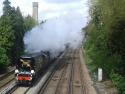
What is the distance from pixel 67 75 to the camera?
48.2 metres

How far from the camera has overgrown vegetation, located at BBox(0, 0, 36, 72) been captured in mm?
49000

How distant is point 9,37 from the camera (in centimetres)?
5384

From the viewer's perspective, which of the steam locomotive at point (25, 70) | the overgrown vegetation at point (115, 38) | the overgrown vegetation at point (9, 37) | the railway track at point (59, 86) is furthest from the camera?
the overgrown vegetation at point (9, 37)

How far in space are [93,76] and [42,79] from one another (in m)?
5.73

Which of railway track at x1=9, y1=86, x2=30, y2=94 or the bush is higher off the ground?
the bush

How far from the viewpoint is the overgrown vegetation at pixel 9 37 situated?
4900 cm

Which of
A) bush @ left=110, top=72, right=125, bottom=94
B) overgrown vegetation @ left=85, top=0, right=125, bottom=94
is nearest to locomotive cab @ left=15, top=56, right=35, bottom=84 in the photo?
overgrown vegetation @ left=85, top=0, right=125, bottom=94

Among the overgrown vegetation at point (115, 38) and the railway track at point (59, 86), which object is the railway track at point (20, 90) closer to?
the railway track at point (59, 86)

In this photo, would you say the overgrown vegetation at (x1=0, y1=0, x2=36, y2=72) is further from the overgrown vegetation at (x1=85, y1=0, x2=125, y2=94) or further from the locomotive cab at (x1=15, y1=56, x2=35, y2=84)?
the overgrown vegetation at (x1=85, y1=0, x2=125, y2=94)

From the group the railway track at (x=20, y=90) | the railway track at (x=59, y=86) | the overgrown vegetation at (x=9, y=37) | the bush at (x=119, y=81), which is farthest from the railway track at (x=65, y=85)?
the overgrown vegetation at (x=9, y=37)

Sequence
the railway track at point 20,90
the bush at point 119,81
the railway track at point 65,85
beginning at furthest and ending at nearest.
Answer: the railway track at point 65,85 → the railway track at point 20,90 → the bush at point 119,81

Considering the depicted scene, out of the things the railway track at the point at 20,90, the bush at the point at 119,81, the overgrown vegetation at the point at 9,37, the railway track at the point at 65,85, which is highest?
the overgrown vegetation at the point at 9,37

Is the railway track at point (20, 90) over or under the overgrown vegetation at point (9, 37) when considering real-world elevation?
under

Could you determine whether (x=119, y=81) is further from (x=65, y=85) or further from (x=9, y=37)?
(x=9, y=37)
